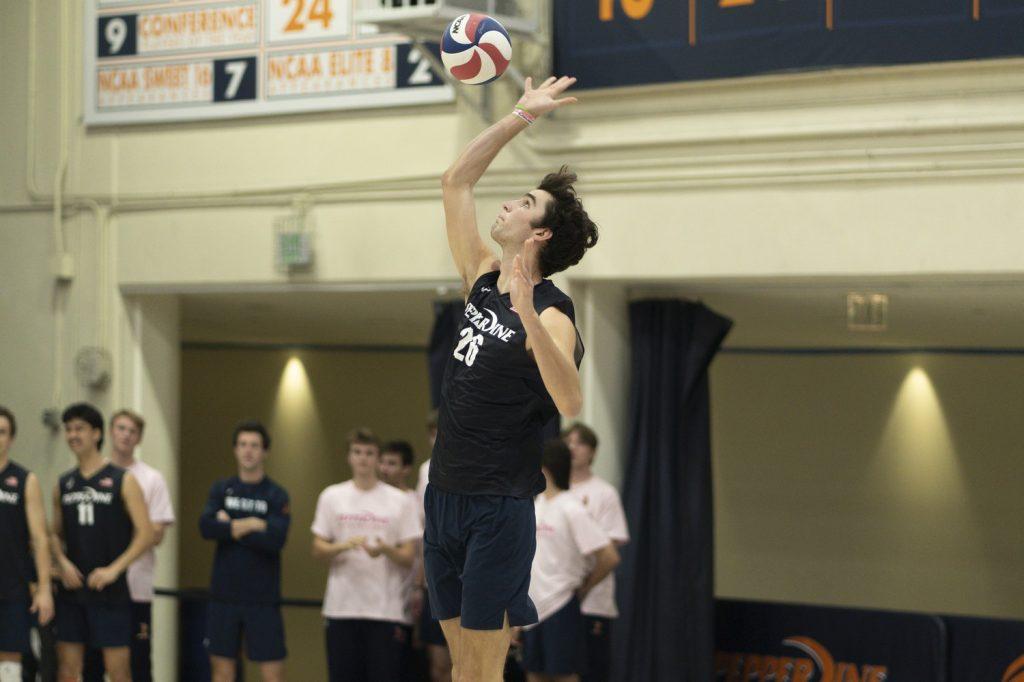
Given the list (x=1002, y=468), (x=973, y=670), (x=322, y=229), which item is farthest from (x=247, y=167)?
(x=1002, y=468)

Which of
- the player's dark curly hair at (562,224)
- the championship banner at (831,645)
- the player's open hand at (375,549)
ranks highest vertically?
the player's dark curly hair at (562,224)

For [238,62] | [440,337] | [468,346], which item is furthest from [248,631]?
[468,346]

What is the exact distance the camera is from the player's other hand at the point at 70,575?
7.63m

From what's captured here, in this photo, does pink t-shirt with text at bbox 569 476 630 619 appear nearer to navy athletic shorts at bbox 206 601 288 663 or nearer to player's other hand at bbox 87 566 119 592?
navy athletic shorts at bbox 206 601 288 663

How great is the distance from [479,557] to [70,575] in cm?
431

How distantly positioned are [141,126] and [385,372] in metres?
5.29

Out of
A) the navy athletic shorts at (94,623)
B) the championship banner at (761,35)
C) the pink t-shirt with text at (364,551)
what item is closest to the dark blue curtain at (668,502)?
the pink t-shirt with text at (364,551)

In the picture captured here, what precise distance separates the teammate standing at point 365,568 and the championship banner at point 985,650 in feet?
9.98

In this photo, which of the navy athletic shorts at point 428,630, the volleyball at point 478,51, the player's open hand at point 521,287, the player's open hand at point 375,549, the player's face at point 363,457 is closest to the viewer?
the player's open hand at point 521,287

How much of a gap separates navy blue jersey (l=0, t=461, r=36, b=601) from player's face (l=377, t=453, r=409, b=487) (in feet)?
Answer: 7.08

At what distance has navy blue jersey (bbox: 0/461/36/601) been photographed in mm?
7496

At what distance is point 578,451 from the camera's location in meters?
7.90

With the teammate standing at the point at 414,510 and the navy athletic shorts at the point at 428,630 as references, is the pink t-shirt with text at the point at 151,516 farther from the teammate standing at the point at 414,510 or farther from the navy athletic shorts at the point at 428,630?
the navy athletic shorts at the point at 428,630

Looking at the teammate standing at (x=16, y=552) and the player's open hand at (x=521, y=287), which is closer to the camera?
the player's open hand at (x=521, y=287)
